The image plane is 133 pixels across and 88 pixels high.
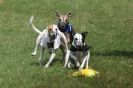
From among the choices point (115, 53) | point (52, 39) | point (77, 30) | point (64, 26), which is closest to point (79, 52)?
point (52, 39)

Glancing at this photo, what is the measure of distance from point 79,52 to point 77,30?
11.5 meters

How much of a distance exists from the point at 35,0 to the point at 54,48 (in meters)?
23.2

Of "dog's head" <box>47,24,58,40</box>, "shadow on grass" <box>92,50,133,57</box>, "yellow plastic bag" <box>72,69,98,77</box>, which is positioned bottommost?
"yellow plastic bag" <box>72,69,98,77</box>

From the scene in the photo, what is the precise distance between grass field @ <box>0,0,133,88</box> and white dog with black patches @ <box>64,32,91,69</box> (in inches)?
14.7

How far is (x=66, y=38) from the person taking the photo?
1734cm

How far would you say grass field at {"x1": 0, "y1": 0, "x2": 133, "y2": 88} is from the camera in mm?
14703

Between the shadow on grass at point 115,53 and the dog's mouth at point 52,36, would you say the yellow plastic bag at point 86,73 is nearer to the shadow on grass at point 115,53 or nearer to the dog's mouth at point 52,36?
the dog's mouth at point 52,36

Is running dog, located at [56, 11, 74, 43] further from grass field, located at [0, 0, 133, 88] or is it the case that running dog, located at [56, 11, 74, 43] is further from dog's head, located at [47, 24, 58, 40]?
dog's head, located at [47, 24, 58, 40]

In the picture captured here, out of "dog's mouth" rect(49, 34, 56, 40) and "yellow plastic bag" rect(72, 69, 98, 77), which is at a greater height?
"dog's mouth" rect(49, 34, 56, 40)

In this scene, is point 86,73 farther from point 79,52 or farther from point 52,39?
point 52,39

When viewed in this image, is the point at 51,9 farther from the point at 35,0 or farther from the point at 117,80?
the point at 117,80

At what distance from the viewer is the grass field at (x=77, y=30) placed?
14703mm

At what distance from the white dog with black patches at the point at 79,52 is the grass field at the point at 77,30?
37 cm

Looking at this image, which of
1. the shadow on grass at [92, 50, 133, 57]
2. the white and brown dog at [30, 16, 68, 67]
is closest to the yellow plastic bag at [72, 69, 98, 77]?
the white and brown dog at [30, 16, 68, 67]
